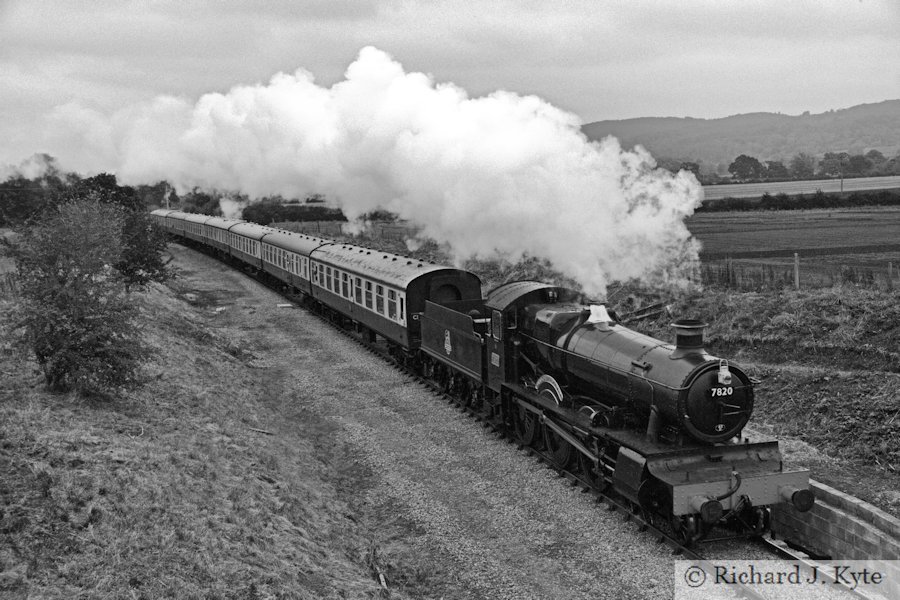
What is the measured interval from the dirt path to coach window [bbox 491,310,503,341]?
2.09 meters

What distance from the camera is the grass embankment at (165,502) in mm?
7758

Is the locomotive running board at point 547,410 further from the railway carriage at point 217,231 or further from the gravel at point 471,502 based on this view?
the railway carriage at point 217,231

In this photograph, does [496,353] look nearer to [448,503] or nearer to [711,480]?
[448,503]

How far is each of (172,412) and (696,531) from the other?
934cm

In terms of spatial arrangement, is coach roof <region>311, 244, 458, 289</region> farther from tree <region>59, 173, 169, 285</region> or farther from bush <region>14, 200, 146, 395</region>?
bush <region>14, 200, 146, 395</region>

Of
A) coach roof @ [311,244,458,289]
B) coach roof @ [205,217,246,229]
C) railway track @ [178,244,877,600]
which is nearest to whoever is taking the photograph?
railway track @ [178,244,877,600]

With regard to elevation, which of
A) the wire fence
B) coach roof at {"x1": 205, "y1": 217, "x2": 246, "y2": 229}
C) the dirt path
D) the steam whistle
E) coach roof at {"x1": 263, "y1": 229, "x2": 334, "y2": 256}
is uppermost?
coach roof at {"x1": 205, "y1": 217, "x2": 246, "y2": 229}

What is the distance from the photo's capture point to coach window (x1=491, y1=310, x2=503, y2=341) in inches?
575

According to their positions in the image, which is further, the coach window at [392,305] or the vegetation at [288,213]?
the vegetation at [288,213]

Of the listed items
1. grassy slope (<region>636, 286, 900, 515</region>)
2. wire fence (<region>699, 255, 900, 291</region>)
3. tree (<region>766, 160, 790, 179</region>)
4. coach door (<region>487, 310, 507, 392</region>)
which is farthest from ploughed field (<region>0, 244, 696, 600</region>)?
tree (<region>766, 160, 790, 179</region>)

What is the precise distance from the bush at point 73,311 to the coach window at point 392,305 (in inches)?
299

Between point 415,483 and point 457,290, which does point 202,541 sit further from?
point 457,290

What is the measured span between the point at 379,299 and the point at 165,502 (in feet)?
41.4

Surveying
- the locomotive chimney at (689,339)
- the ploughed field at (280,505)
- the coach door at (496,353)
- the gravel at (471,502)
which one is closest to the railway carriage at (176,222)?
the gravel at (471,502)
